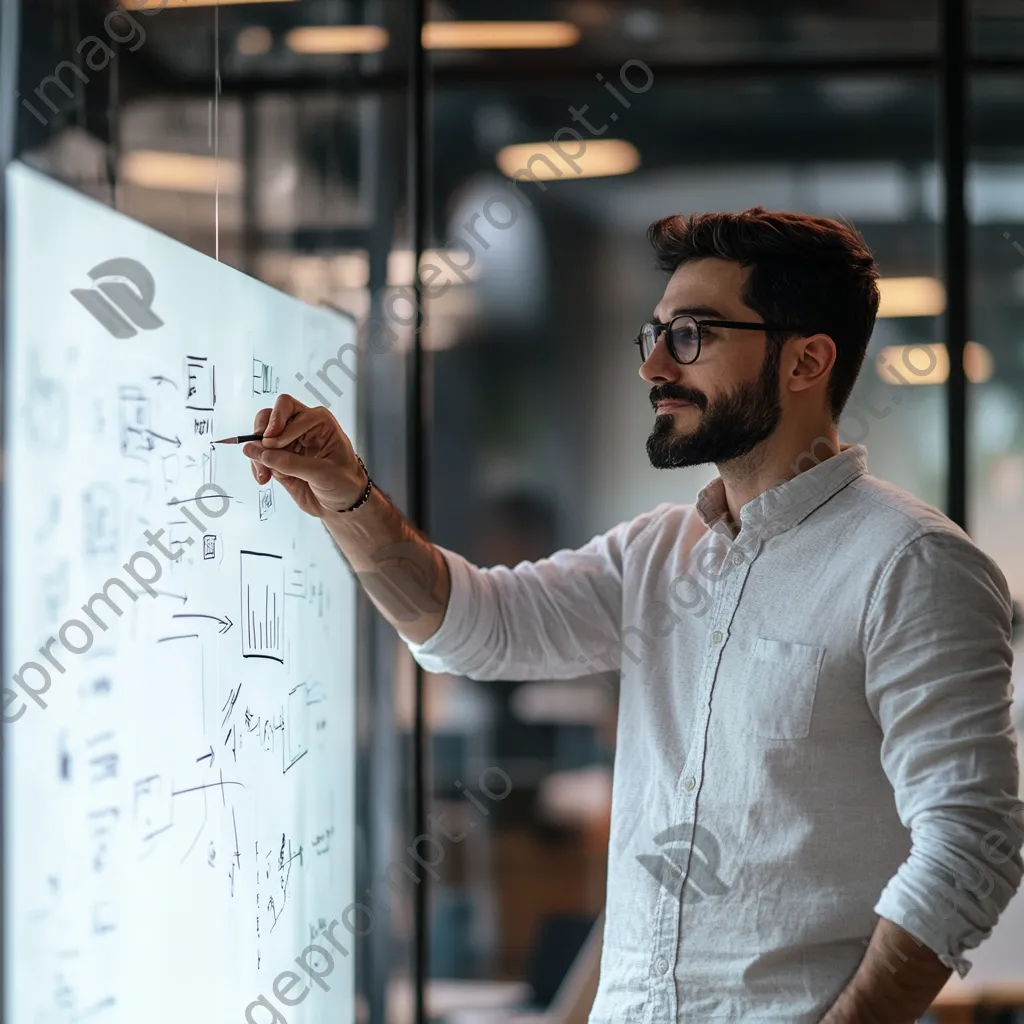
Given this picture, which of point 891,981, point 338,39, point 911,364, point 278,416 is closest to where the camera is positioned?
point 891,981

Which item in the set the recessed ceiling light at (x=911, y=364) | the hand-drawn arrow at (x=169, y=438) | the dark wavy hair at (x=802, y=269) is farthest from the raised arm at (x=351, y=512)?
the recessed ceiling light at (x=911, y=364)

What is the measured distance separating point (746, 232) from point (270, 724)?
3.05 feet

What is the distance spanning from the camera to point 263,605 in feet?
5.40

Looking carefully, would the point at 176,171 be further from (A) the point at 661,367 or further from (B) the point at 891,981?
(B) the point at 891,981

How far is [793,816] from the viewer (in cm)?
148

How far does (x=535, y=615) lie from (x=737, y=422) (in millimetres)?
428

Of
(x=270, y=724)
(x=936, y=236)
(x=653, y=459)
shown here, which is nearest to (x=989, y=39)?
(x=936, y=236)

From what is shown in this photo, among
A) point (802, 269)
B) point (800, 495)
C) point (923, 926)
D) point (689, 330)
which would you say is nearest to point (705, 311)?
point (689, 330)

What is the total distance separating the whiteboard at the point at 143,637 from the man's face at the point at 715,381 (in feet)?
1.81

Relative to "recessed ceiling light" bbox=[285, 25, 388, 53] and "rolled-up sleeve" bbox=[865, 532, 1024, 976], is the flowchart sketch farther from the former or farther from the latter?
"recessed ceiling light" bbox=[285, 25, 388, 53]

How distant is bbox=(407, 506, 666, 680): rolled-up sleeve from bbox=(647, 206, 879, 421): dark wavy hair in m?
0.36

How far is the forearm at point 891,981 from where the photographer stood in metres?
1.33

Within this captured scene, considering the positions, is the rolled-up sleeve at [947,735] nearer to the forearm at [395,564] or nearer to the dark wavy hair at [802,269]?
the dark wavy hair at [802,269]

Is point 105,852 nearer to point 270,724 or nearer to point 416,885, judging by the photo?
point 270,724
